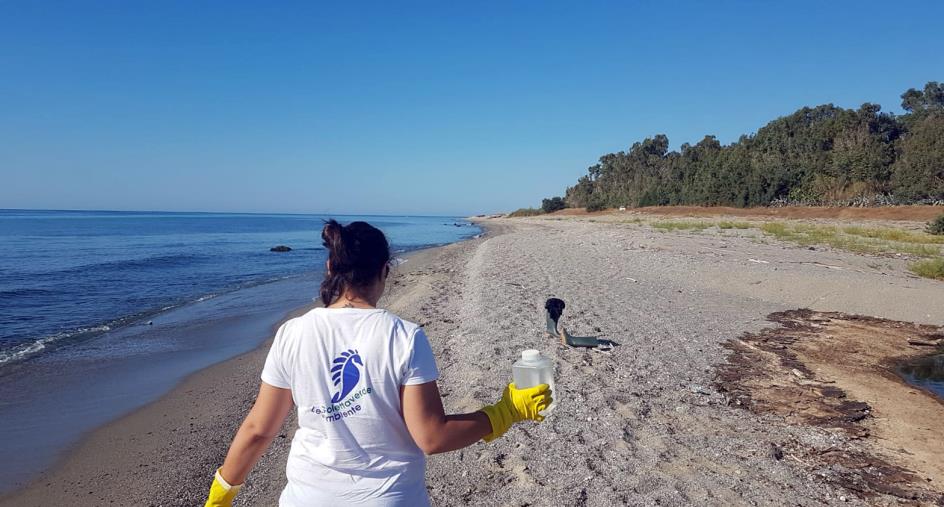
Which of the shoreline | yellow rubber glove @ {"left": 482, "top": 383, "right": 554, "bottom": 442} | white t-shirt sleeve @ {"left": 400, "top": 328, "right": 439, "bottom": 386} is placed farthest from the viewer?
the shoreline

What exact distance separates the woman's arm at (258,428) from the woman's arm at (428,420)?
0.44 meters

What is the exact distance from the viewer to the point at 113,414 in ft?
20.3

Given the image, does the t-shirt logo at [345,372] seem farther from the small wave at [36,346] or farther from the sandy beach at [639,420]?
the small wave at [36,346]

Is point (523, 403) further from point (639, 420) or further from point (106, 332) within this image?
point (106, 332)

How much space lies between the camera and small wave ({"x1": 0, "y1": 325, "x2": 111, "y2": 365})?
8.49m

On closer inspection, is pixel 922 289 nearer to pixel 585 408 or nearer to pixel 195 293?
pixel 585 408

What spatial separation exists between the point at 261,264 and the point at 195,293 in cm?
836

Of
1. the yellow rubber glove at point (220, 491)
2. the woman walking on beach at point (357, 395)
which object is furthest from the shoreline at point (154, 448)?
the woman walking on beach at point (357, 395)

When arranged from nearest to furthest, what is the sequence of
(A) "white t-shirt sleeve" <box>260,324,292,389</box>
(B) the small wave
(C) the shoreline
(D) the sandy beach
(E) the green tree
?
(A) "white t-shirt sleeve" <box>260,324,292,389</box>, (D) the sandy beach, (C) the shoreline, (B) the small wave, (E) the green tree

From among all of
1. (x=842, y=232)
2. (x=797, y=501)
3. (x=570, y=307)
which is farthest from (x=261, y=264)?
(x=842, y=232)

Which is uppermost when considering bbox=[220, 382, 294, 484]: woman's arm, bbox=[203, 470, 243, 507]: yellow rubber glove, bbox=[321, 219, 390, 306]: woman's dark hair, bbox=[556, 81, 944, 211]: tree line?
bbox=[556, 81, 944, 211]: tree line

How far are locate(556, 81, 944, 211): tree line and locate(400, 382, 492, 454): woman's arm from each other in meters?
47.8

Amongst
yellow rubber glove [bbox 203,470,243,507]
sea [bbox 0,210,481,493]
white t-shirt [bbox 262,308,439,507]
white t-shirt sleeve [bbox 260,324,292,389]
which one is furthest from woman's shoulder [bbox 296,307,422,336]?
yellow rubber glove [bbox 203,470,243,507]

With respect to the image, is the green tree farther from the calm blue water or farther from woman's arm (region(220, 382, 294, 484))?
woman's arm (region(220, 382, 294, 484))
